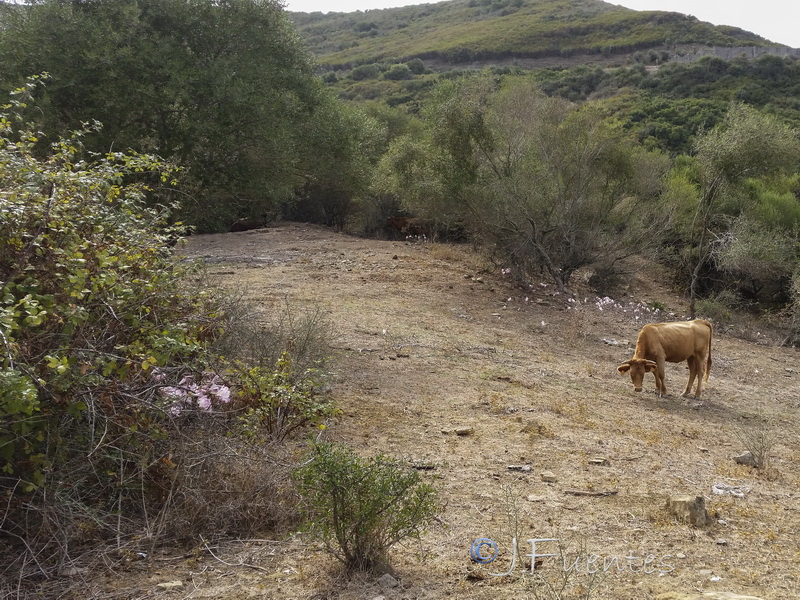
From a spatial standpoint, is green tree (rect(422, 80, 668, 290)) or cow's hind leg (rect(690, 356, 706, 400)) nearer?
cow's hind leg (rect(690, 356, 706, 400))

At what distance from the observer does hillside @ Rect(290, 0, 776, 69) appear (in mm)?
66500

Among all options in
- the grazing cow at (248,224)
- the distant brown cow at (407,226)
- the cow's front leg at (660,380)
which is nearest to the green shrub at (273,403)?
the cow's front leg at (660,380)

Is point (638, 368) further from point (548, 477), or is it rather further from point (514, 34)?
point (514, 34)

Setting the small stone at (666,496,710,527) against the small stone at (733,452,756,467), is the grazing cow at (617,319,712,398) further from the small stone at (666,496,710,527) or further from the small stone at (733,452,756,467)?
the small stone at (666,496,710,527)

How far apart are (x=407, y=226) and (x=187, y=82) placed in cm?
886

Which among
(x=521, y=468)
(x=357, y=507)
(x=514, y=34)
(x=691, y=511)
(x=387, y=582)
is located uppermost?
(x=514, y=34)

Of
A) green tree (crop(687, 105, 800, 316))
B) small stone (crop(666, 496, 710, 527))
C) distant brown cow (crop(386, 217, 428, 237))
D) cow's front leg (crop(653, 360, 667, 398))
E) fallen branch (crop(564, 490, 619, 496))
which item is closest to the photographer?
small stone (crop(666, 496, 710, 527))

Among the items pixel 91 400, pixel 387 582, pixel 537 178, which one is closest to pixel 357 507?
pixel 387 582

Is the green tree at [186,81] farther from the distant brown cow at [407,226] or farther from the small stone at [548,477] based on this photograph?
the small stone at [548,477]

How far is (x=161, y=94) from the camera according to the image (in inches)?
634

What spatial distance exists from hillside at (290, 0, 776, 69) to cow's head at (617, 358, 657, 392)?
196 ft
